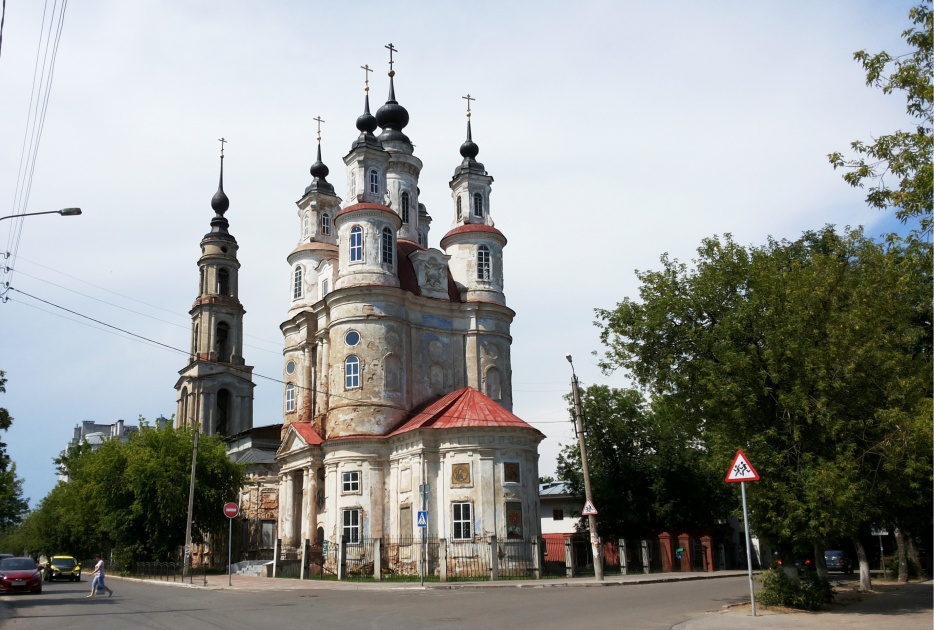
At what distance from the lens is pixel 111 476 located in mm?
46438

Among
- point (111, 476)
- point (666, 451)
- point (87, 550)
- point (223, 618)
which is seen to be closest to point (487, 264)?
point (666, 451)

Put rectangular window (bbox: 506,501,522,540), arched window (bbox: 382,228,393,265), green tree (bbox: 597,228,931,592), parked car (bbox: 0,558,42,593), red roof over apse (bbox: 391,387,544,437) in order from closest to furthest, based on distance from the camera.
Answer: green tree (bbox: 597,228,931,592) → parked car (bbox: 0,558,42,593) → rectangular window (bbox: 506,501,522,540) → red roof over apse (bbox: 391,387,544,437) → arched window (bbox: 382,228,393,265)

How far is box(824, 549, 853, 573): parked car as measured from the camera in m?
44.0

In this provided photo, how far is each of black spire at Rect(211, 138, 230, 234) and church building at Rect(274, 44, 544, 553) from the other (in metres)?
20.4

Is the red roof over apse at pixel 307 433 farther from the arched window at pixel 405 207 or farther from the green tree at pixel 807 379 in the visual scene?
the green tree at pixel 807 379

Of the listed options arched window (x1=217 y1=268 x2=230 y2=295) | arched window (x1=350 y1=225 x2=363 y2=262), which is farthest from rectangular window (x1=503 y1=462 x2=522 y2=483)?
arched window (x1=217 y1=268 x2=230 y2=295)

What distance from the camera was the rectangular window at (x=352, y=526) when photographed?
126ft

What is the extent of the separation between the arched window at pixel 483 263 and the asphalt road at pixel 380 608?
2110 cm

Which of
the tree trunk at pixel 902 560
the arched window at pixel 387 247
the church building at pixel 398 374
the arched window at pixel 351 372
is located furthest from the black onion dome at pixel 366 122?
the tree trunk at pixel 902 560

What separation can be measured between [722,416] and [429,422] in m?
19.3

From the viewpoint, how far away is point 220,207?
2773 inches

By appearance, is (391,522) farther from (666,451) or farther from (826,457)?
(826,457)

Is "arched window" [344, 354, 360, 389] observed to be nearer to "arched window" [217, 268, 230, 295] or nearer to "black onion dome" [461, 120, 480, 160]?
"black onion dome" [461, 120, 480, 160]

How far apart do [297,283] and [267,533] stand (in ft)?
48.5
